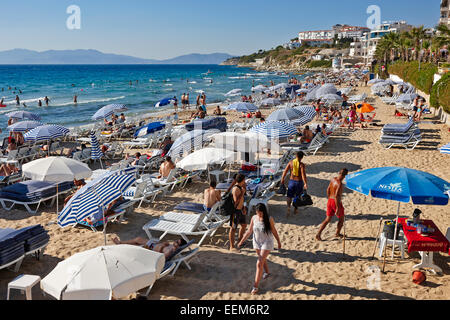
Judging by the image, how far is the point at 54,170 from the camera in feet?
23.3

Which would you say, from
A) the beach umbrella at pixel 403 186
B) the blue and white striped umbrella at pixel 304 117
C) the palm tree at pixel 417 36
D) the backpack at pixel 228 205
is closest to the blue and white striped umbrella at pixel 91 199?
the backpack at pixel 228 205

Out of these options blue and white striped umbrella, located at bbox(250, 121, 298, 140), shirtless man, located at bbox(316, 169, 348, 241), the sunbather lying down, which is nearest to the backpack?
the sunbather lying down

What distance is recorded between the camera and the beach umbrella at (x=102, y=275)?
393 cm

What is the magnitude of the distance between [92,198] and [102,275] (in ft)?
9.97

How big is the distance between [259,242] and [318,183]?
547 centimetres

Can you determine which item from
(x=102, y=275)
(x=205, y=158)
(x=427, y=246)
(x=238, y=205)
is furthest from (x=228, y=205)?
(x=427, y=246)

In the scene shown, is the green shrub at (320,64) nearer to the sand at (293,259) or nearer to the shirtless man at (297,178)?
the sand at (293,259)

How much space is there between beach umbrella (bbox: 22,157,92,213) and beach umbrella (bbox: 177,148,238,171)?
226cm

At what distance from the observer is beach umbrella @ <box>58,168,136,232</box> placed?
6.51 m
